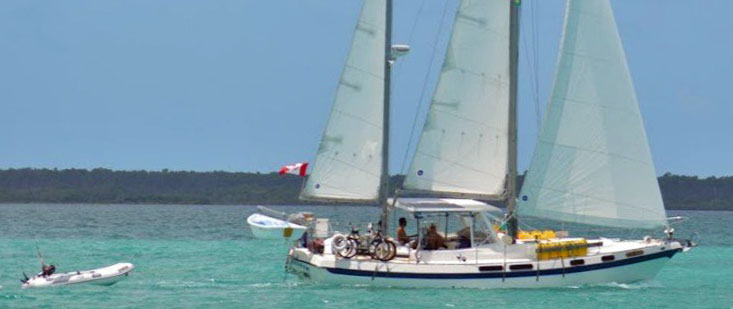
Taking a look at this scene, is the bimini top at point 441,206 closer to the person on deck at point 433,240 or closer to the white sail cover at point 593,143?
the person on deck at point 433,240

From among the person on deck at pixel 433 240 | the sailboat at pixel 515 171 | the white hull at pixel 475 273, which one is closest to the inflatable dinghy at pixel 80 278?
the sailboat at pixel 515 171

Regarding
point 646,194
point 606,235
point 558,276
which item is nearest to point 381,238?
point 558,276

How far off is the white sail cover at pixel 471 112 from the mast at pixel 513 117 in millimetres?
205

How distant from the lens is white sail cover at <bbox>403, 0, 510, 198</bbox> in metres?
40.1

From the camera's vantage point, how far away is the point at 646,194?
1560 inches

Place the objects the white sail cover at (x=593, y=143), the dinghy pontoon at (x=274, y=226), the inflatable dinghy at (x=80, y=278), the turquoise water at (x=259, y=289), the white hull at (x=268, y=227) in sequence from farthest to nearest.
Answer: the white hull at (x=268, y=227), the dinghy pontoon at (x=274, y=226), the inflatable dinghy at (x=80, y=278), the white sail cover at (x=593, y=143), the turquoise water at (x=259, y=289)

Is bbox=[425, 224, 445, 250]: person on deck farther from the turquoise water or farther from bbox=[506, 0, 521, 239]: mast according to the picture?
bbox=[506, 0, 521, 239]: mast

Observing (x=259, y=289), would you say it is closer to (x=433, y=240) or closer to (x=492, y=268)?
(x=433, y=240)

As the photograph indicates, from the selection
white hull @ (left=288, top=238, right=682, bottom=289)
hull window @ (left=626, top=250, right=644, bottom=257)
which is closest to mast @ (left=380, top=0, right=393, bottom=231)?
white hull @ (left=288, top=238, right=682, bottom=289)

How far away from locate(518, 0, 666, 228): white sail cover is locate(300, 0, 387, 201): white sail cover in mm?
4886

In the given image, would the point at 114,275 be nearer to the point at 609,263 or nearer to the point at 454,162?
the point at 454,162

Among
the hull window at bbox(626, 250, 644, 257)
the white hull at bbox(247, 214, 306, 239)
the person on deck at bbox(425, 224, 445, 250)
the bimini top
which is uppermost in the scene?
the bimini top

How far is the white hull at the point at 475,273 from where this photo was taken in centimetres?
3806

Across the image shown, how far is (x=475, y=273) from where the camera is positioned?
125 ft
